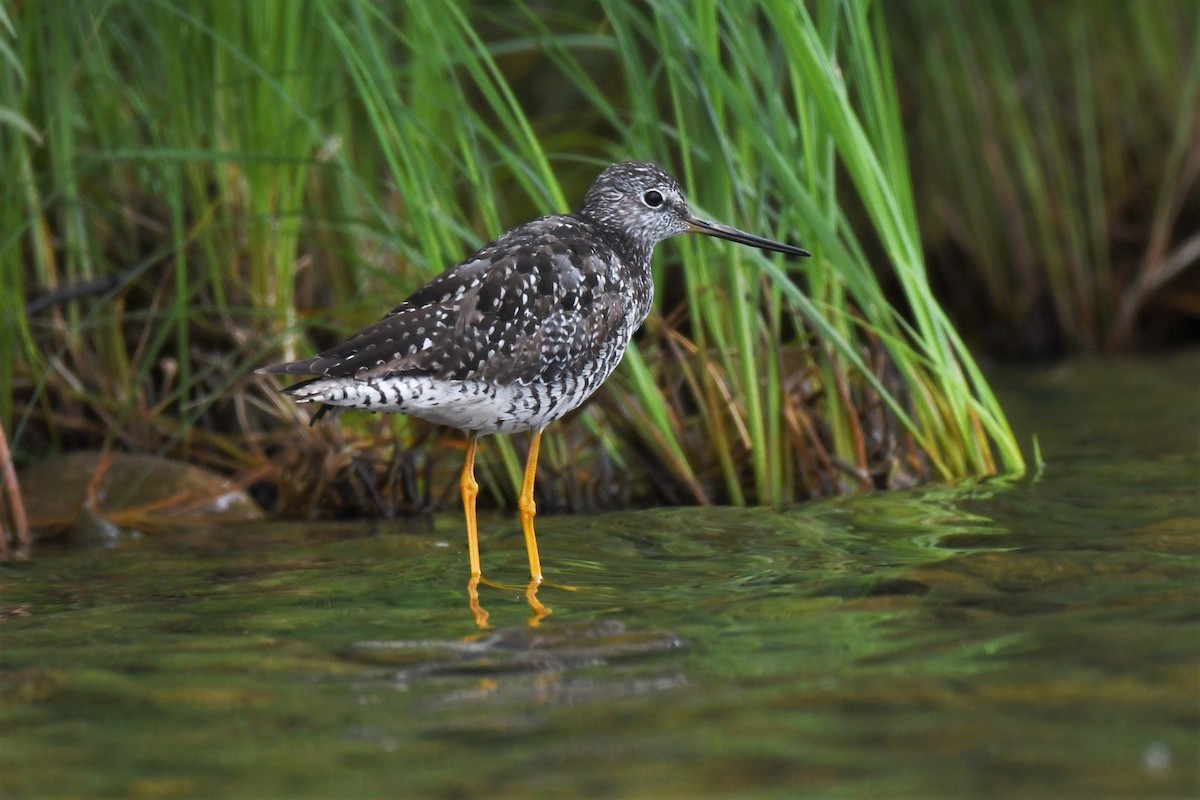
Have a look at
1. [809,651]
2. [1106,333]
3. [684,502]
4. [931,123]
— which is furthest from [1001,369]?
[809,651]

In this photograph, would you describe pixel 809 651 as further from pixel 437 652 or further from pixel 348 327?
pixel 348 327

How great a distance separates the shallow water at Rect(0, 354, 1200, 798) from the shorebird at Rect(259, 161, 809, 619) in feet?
2.02

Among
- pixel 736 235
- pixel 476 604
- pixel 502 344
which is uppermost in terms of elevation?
pixel 736 235

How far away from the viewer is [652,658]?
4.33 metres

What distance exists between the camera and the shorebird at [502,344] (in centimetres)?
550

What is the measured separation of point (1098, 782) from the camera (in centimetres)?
320

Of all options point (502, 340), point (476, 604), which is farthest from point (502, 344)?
point (476, 604)

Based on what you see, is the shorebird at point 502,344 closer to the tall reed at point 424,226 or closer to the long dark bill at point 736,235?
the long dark bill at point 736,235

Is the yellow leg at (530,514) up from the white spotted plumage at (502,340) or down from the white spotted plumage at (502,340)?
down

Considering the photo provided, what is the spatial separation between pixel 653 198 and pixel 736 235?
45cm

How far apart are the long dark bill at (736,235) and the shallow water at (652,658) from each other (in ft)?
3.73

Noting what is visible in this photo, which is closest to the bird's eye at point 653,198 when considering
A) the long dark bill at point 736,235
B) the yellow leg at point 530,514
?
the long dark bill at point 736,235

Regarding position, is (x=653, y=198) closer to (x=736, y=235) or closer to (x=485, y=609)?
(x=736, y=235)

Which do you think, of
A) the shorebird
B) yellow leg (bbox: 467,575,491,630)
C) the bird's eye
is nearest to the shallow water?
yellow leg (bbox: 467,575,491,630)
